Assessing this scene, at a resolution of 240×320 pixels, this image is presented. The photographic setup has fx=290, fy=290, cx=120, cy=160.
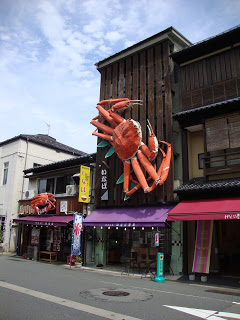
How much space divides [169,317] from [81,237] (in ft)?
41.5

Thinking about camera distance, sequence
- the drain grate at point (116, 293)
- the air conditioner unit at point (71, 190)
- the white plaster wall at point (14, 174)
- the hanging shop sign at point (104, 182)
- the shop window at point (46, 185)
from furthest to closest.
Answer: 1. the white plaster wall at point (14, 174)
2. the shop window at point (46, 185)
3. the air conditioner unit at point (71, 190)
4. the hanging shop sign at point (104, 182)
5. the drain grate at point (116, 293)

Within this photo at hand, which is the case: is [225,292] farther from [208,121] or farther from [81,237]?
[81,237]

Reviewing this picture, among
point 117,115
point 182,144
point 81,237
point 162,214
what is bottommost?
point 81,237

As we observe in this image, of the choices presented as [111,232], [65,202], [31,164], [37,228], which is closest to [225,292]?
[111,232]

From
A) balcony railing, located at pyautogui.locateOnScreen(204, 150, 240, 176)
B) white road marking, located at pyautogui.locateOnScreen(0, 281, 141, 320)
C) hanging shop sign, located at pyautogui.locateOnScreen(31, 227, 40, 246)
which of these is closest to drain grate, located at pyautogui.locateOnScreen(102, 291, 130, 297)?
white road marking, located at pyautogui.locateOnScreen(0, 281, 141, 320)

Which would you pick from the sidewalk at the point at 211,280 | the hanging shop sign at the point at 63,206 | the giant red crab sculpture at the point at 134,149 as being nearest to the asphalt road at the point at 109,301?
the sidewalk at the point at 211,280

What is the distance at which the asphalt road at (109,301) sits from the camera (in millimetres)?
6707

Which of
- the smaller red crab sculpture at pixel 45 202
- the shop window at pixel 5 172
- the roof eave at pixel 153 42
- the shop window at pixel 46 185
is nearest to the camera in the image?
the roof eave at pixel 153 42

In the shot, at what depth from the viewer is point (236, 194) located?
12.6 metres

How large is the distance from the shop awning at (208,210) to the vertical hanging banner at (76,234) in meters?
6.59

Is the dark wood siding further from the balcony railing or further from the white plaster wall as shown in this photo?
the white plaster wall

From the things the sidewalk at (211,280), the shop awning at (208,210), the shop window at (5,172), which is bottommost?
the sidewalk at (211,280)

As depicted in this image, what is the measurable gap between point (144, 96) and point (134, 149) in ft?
12.6

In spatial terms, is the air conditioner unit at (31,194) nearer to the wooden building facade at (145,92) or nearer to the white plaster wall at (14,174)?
the white plaster wall at (14,174)
